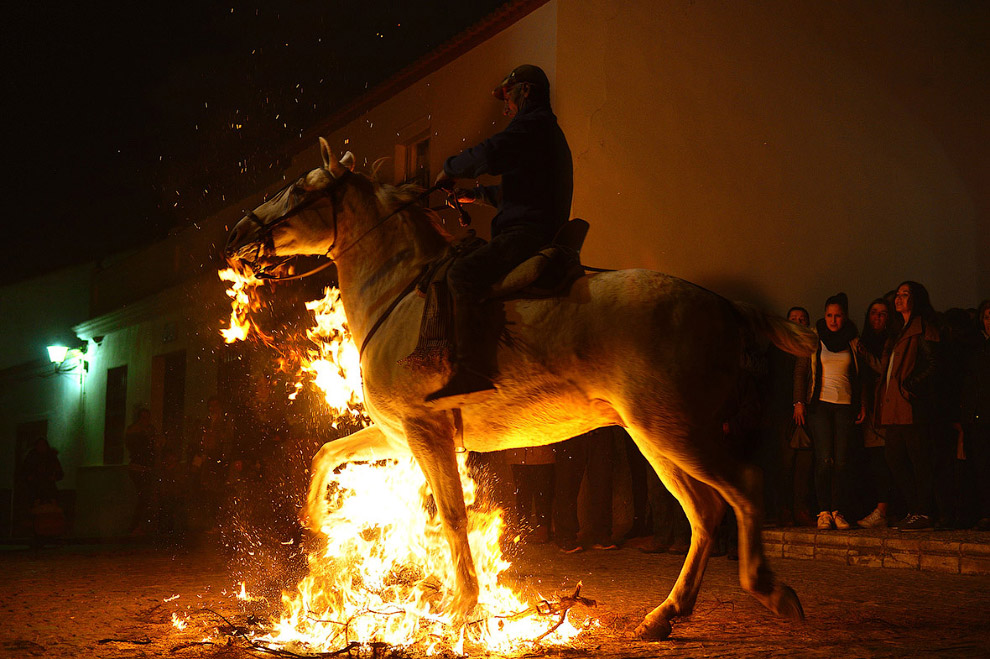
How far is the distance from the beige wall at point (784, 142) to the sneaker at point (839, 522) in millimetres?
3844

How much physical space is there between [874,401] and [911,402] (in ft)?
2.50

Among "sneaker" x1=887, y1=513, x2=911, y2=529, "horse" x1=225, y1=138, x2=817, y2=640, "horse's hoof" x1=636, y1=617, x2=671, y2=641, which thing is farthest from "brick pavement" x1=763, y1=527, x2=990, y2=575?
"horse's hoof" x1=636, y1=617, x2=671, y2=641

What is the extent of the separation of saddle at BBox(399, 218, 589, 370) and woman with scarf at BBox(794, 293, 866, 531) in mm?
5984

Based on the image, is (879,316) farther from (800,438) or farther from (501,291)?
(501,291)

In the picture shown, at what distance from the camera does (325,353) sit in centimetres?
721

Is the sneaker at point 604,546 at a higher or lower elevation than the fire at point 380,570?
lower

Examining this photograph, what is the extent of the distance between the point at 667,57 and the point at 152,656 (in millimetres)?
13686

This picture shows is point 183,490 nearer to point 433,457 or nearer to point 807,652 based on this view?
point 433,457

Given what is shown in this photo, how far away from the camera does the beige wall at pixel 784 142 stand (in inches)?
493

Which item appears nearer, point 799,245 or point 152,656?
point 152,656

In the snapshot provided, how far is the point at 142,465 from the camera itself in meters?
16.0

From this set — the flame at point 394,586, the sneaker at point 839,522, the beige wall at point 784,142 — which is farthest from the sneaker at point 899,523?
the flame at point 394,586

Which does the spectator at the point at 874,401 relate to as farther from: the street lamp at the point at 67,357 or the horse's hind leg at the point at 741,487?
the street lamp at the point at 67,357

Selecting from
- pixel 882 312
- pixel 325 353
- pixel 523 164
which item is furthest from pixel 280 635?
pixel 882 312
